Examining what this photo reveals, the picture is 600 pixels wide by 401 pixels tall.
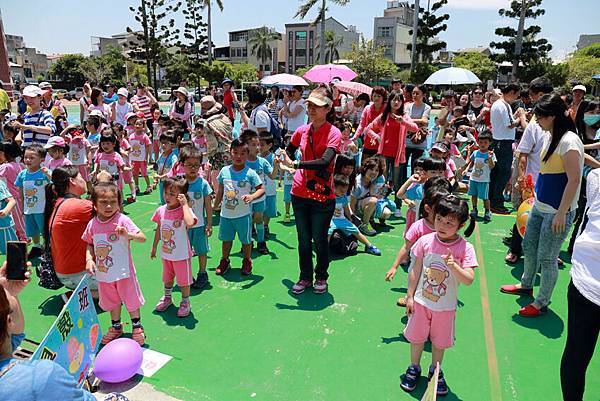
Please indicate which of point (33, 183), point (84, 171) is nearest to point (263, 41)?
point (84, 171)

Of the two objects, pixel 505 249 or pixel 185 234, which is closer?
pixel 185 234

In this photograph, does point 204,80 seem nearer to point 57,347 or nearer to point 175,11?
point 175,11

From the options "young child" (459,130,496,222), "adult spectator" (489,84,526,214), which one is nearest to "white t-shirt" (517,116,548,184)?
"young child" (459,130,496,222)

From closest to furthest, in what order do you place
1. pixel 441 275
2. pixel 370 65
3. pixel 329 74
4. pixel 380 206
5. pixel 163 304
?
Result: pixel 441 275
pixel 163 304
pixel 380 206
pixel 329 74
pixel 370 65

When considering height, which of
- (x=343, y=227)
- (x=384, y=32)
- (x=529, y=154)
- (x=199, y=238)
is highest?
(x=384, y=32)

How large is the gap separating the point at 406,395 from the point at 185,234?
241 centimetres

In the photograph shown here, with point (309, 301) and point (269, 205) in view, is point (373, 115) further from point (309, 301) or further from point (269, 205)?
point (309, 301)

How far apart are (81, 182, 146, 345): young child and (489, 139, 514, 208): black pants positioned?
20.8 ft

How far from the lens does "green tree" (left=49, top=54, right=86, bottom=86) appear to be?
65688mm

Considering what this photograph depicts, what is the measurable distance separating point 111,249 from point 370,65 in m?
53.3

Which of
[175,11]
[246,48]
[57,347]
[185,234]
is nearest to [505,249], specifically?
[185,234]

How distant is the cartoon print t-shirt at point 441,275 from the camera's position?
294 cm

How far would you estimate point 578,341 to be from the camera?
2.59 metres

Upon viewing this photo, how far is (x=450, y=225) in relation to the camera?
114 inches
